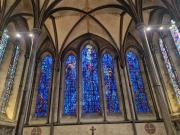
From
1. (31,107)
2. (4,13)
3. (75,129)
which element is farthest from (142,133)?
(4,13)

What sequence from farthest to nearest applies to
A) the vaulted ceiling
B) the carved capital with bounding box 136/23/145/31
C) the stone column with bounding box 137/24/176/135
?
1. the vaulted ceiling
2. the carved capital with bounding box 136/23/145/31
3. the stone column with bounding box 137/24/176/135

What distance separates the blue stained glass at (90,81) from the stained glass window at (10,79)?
5.47m

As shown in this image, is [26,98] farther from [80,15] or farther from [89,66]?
[80,15]

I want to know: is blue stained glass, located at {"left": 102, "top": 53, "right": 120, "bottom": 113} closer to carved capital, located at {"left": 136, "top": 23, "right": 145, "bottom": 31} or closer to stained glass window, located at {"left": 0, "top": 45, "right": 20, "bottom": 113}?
carved capital, located at {"left": 136, "top": 23, "right": 145, "bottom": 31}

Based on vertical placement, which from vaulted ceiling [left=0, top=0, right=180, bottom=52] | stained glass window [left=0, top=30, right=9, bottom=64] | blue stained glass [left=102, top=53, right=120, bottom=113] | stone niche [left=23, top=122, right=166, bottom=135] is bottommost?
stone niche [left=23, top=122, right=166, bottom=135]

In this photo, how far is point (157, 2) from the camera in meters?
11.0

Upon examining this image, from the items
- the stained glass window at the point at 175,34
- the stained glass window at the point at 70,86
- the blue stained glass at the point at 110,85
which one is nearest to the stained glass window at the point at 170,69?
the stained glass window at the point at 175,34

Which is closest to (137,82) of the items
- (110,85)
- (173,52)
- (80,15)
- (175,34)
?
(110,85)

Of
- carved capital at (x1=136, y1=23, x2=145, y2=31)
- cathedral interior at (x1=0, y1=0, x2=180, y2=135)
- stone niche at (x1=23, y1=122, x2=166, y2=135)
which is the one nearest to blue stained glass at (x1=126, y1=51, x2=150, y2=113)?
cathedral interior at (x1=0, y1=0, x2=180, y2=135)

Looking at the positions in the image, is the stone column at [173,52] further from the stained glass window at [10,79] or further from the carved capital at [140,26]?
the stained glass window at [10,79]

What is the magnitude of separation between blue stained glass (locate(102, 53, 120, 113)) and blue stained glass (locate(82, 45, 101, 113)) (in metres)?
0.75

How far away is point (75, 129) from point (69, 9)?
8.87m

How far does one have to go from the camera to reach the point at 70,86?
12844mm

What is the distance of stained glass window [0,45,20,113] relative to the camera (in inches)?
419
